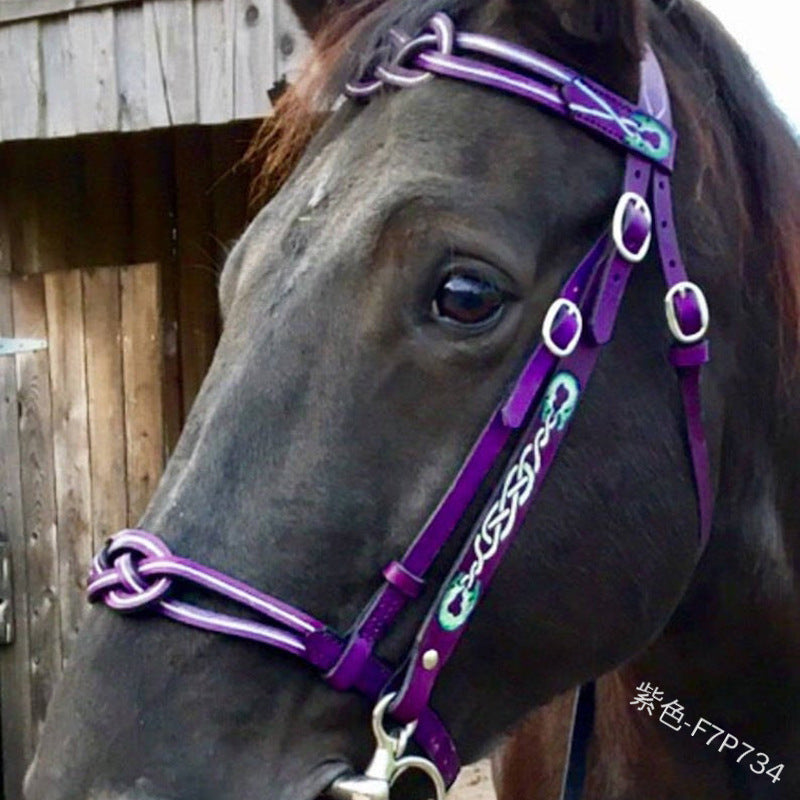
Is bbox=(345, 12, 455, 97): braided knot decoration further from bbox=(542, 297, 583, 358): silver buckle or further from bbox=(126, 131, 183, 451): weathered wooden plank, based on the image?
bbox=(126, 131, 183, 451): weathered wooden plank

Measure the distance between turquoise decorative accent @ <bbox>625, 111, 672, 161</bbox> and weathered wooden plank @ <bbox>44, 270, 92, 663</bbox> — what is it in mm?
3280

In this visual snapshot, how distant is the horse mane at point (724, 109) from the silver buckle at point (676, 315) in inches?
6.6

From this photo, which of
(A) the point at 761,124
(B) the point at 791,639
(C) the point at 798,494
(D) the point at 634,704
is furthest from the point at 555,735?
(A) the point at 761,124

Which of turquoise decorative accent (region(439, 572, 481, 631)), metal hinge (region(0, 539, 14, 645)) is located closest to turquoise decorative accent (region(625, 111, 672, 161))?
turquoise decorative accent (region(439, 572, 481, 631))

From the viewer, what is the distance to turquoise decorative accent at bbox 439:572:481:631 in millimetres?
1335

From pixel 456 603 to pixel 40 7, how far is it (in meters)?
2.87

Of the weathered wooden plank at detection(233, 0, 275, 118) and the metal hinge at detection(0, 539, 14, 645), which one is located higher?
the weathered wooden plank at detection(233, 0, 275, 118)

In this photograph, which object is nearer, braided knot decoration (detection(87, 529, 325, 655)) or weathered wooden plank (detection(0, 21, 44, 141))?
braided knot decoration (detection(87, 529, 325, 655))

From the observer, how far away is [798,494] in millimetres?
1728

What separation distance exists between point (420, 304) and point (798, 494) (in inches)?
28.2

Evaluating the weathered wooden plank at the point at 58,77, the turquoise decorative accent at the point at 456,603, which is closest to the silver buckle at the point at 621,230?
the turquoise decorative accent at the point at 456,603

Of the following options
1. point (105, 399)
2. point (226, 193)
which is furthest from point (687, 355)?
point (105, 399)

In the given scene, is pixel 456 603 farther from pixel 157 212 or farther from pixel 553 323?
pixel 157 212

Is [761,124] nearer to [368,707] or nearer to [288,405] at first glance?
[288,405]
